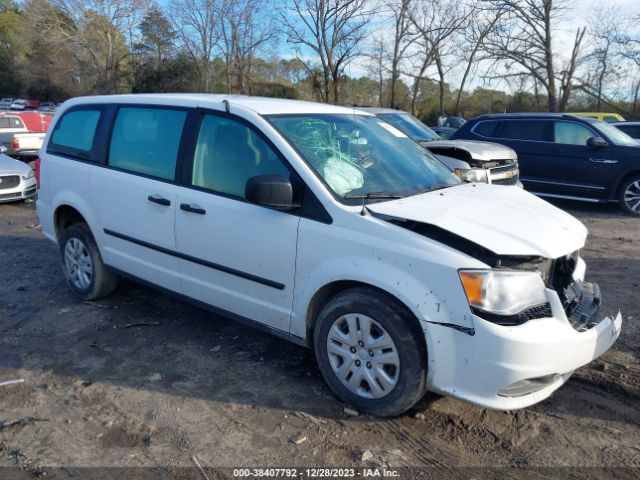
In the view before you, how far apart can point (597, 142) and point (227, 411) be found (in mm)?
8791

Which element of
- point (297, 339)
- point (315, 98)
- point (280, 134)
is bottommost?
point (297, 339)

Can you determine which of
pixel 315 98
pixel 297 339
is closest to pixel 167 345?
pixel 297 339

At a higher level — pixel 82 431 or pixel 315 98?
pixel 315 98

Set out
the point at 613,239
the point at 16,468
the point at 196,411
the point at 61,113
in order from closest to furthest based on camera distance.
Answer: the point at 16,468, the point at 196,411, the point at 61,113, the point at 613,239

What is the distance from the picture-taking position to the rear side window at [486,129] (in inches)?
437

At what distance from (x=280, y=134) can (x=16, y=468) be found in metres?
2.37

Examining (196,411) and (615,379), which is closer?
(196,411)

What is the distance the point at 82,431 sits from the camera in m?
3.12

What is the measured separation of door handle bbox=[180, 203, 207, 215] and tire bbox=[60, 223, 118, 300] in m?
1.40

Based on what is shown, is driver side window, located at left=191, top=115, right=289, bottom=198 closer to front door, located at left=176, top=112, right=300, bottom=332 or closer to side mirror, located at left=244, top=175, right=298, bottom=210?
front door, located at left=176, top=112, right=300, bottom=332

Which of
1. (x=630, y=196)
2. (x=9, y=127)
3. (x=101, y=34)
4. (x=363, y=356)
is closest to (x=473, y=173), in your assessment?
(x=630, y=196)

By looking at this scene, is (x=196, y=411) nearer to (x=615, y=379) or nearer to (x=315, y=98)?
(x=615, y=379)

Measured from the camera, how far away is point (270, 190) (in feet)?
10.7

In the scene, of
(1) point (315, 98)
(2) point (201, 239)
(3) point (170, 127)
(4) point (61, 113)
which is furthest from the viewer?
(1) point (315, 98)
